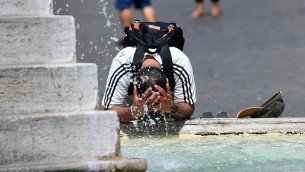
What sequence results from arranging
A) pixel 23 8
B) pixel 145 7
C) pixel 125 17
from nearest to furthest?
pixel 23 8
pixel 125 17
pixel 145 7

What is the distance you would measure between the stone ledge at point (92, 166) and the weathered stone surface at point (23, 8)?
0.93 m

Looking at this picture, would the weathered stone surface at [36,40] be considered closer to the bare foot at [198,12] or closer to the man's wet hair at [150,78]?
the man's wet hair at [150,78]

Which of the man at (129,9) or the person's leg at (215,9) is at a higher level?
the man at (129,9)

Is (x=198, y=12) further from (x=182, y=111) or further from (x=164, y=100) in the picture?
(x=164, y=100)

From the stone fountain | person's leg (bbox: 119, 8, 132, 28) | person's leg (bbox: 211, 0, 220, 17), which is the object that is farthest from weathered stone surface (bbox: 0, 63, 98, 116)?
person's leg (bbox: 211, 0, 220, 17)

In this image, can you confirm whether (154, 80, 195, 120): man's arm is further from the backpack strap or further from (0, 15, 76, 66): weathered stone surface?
(0, 15, 76, 66): weathered stone surface

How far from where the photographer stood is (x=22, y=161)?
6090 millimetres

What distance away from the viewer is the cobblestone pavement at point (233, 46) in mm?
11329

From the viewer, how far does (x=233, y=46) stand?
15039mm

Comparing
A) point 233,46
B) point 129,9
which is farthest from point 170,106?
point 233,46

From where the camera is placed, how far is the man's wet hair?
301 inches


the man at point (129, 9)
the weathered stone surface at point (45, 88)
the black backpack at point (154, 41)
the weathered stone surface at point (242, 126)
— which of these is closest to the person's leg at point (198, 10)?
the man at point (129, 9)

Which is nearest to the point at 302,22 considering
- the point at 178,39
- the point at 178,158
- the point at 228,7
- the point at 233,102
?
the point at 228,7

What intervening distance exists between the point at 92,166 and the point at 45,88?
53 cm
